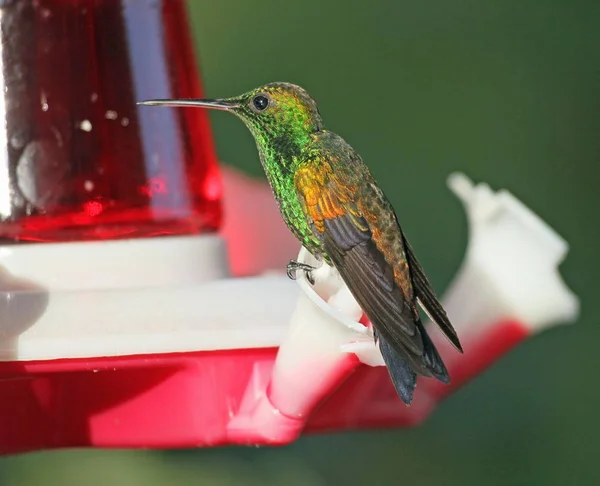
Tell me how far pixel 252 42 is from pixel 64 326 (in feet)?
8.30

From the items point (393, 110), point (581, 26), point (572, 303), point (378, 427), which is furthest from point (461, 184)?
point (581, 26)

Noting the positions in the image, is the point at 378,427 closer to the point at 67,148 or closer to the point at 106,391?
the point at 106,391

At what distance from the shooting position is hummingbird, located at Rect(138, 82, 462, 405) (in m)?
1.27

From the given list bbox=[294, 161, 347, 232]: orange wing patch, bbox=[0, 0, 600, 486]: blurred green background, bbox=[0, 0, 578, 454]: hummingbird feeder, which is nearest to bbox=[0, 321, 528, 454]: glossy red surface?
bbox=[0, 0, 578, 454]: hummingbird feeder

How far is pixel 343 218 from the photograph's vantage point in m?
1.36

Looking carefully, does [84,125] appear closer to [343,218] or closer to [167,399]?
[167,399]

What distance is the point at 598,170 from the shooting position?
4.15m

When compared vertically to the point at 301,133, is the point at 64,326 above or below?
below

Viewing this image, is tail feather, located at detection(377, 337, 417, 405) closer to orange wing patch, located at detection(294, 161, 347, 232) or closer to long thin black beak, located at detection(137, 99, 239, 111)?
orange wing patch, located at detection(294, 161, 347, 232)

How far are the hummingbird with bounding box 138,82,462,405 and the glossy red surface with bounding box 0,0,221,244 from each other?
0.49 metres

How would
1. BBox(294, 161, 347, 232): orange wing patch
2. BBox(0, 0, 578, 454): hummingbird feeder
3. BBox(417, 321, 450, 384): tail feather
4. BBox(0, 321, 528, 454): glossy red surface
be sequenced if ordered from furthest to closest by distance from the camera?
BBox(0, 321, 528, 454): glossy red surface → BBox(0, 0, 578, 454): hummingbird feeder → BBox(294, 161, 347, 232): orange wing patch → BBox(417, 321, 450, 384): tail feather

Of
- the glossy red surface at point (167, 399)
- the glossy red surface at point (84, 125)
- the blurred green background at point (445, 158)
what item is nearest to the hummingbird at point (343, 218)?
the glossy red surface at point (167, 399)

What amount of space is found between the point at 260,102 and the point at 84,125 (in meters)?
0.53

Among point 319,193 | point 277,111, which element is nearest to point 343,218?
point 319,193
